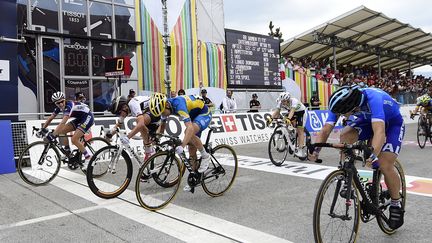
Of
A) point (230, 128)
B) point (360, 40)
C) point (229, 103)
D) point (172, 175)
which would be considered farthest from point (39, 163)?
point (360, 40)

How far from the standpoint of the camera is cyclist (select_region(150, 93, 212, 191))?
538 cm

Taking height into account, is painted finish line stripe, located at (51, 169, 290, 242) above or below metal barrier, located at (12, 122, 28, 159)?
below

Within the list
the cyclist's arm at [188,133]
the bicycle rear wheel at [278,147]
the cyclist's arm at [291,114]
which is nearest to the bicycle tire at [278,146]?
the bicycle rear wheel at [278,147]

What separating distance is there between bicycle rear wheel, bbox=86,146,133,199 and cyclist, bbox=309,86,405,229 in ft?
10.9

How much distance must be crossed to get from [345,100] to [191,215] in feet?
8.45

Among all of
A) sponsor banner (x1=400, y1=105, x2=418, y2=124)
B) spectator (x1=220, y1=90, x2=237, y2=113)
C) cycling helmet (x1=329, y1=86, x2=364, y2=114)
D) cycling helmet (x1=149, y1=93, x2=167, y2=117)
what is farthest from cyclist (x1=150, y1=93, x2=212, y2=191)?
sponsor banner (x1=400, y1=105, x2=418, y2=124)

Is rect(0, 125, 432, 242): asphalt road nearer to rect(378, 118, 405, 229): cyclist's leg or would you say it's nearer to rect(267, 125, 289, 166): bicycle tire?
rect(378, 118, 405, 229): cyclist's leg

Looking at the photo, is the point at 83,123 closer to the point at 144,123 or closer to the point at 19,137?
the point at 144,123

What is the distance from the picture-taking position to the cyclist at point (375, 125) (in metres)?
3.65

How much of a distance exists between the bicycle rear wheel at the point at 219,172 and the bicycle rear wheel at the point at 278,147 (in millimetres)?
2549

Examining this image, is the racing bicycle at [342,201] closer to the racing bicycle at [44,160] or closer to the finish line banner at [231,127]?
the racing bicycle at [44,160]

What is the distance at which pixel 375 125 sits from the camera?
3693mm

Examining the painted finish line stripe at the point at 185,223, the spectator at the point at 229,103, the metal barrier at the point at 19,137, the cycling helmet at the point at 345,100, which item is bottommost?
the painted finish line stripe at the point at 185,223

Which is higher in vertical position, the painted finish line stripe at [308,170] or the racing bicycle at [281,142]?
the racing bicycle at [281,142]
